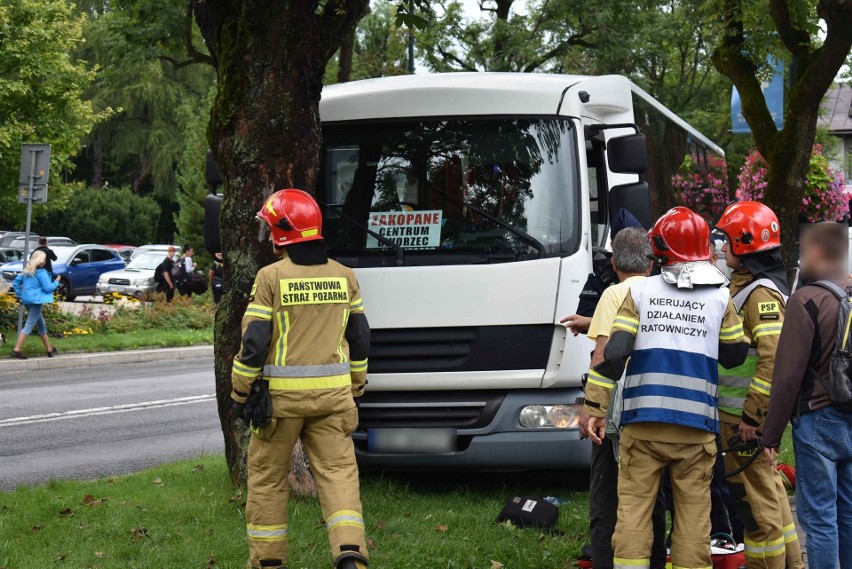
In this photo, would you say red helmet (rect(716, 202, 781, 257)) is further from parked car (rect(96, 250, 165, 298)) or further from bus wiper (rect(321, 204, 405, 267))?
parked car (rect(96, 250, 165, 298))

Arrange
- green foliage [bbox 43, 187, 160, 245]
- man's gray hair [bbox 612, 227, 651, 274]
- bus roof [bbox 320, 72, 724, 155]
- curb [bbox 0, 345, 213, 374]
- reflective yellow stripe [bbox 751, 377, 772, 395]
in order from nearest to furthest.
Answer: reflective yellow stripe [bbox 751, 377, 772, 395] < man's gray hair [bbox 612, 227, 651, 274] < bus roof [bbox 320, 72, 724, 155] < curb [bbox 0, 345, 213, 374] < green foliage [bbox 43, 187, 160, 245]

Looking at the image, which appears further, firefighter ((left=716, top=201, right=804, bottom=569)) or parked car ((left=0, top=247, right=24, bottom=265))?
parked car ((left=0, top=247, right=24, bottom=265))

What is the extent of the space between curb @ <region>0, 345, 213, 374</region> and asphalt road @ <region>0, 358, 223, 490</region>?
1.30 feet

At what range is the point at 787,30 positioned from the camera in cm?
1269

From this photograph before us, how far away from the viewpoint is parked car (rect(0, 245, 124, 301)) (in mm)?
34219

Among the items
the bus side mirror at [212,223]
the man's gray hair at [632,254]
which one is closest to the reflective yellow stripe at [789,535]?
the man's gray hair at [632,254]

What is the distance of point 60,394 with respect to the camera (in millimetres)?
14250

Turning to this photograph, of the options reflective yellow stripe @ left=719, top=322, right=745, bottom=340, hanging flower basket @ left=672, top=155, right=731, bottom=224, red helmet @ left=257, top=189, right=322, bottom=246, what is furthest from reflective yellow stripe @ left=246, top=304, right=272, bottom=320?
hanging flower basket @ left=672, top=155, right=731, bottom=224

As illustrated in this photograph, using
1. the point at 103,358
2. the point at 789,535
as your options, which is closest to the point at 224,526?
the point at 789,535

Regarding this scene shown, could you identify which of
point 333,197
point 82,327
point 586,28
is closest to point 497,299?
point 333,197

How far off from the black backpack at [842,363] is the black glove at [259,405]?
2.42 m

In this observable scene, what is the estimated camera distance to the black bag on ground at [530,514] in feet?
22.1

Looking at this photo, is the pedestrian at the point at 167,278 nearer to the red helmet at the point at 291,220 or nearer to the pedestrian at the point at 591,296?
the pedestrian at the point at 591,296

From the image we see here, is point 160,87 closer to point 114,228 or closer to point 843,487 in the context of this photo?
point 114,228
